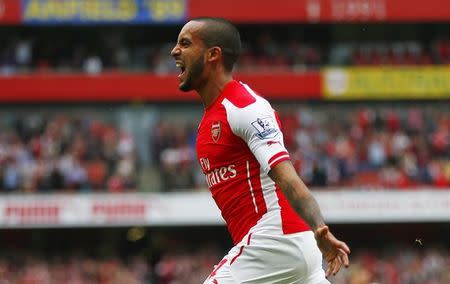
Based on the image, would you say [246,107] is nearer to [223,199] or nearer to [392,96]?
[223,199]

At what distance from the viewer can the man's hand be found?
16.1ft

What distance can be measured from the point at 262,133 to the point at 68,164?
57.7 ft

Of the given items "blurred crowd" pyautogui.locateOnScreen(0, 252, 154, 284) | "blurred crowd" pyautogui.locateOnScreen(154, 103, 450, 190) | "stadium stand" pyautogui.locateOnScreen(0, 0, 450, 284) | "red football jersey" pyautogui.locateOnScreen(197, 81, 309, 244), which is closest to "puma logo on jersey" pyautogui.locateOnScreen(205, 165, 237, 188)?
"red football jersey" pyautogui.locateOnScreen(197, 81, 309, 244)

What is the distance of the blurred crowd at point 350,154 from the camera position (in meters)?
23.1

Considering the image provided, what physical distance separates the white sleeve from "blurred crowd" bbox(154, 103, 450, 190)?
1710 centimetres

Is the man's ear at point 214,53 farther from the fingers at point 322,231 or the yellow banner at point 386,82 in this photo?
the yellow banner at point 386,82

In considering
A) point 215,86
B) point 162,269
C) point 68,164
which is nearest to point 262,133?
point 215,86

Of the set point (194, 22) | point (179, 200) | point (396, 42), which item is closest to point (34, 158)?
point (179, 200)

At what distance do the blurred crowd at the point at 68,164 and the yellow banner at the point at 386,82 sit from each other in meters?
6.14

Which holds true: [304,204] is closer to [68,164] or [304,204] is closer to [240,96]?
[240,96]

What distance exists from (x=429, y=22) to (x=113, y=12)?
858 cm

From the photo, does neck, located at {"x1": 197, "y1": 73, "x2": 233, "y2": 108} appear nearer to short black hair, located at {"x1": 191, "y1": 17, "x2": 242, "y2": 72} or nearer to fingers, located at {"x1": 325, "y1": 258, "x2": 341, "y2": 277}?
short black hair, located at {"x1": 191, "y1": 17, "x2": 242, "y2": 72}

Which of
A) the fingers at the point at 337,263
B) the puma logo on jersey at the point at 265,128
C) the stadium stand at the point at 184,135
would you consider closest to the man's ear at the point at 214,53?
the puma logo on jersey at the point at 265,128

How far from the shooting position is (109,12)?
2680 centimetres
